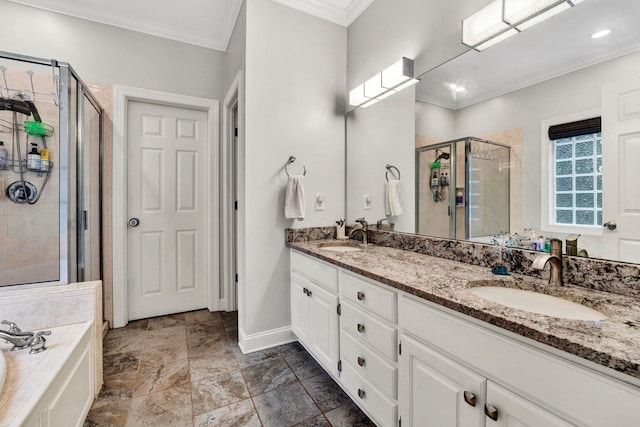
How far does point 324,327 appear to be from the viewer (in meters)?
1.72

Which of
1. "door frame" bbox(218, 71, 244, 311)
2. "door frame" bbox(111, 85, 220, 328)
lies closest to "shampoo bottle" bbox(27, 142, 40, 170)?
"door frame" bbox(111, 85, 220, 328)

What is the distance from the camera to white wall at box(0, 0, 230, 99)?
2.28 meters

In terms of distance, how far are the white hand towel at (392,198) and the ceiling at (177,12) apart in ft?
4.87

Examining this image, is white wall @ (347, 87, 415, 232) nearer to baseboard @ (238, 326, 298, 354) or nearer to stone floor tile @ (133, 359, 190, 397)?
baseboard @ (238, 326, 298, 354)

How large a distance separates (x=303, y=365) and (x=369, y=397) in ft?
2.43

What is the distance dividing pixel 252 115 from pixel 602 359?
215 centimetres

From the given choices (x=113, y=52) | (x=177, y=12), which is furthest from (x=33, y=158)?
(x=177, y=12)

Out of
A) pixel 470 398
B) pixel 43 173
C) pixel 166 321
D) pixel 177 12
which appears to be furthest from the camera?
pixel 166 321

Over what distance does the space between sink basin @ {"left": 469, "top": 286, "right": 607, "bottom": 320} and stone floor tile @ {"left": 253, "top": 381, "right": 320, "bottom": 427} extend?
1104 millimetres

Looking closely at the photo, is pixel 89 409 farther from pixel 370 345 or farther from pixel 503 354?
pixel 503 354

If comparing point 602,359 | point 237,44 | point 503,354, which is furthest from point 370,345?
point 237,44

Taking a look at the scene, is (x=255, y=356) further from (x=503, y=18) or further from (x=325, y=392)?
(x=503, y=18)

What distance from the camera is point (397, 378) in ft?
3.86

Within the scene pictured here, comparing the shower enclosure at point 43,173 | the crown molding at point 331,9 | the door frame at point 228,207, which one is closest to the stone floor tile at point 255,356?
the door frame at point 228,207
